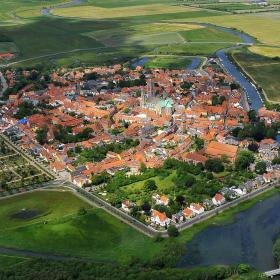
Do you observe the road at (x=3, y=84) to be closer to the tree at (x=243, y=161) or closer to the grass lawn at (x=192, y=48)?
the grass lawn at (x=192, y=48)

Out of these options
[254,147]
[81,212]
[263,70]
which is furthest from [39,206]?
[263,70]

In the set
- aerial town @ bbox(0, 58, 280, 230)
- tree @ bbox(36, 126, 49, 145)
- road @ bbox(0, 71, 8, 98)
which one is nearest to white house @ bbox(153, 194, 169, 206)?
aerial town @ bbox(0, 58, 280, 230)

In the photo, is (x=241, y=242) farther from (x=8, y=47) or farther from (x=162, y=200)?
(x=8, y=47)

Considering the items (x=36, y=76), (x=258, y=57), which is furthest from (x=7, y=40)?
(x=258, y=57)

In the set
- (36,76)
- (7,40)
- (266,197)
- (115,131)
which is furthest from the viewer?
(7,40)

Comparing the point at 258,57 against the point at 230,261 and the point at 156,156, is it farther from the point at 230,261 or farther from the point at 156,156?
the point at 230,261

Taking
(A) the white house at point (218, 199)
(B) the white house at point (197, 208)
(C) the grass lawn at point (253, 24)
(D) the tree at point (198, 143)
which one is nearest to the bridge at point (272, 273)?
(B) the white house at point (197, 208)

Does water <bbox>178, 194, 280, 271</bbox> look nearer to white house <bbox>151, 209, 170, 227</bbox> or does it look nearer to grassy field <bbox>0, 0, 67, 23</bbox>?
white house <bbox>151, 209, 170, 227</bbox>
